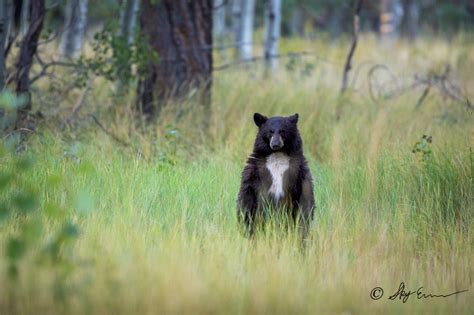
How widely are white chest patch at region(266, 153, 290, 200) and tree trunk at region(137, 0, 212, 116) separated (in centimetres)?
374

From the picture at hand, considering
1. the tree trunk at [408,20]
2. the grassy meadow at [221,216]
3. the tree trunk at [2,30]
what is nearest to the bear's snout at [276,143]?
the grassy meadow at [221,216]

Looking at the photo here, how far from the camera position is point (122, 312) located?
3973mm

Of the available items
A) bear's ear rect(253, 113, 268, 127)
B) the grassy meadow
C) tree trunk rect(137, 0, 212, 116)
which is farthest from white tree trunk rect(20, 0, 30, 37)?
bear's ear rect(253, 113, 268, 127)

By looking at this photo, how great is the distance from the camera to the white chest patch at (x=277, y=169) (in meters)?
5.34

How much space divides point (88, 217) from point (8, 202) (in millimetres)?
621

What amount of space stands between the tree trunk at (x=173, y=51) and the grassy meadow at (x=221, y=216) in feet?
0.98

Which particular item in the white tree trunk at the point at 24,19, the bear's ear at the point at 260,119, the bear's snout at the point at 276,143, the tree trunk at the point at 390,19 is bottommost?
the bear's snout at the point at 276,143

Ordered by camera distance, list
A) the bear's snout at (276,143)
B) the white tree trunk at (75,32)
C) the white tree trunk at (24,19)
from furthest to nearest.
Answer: the white tree trunk at (75,32) → the white tree trunk at (24,19) → the bear's snout at (276,143)

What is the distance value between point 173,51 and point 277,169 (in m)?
4.19

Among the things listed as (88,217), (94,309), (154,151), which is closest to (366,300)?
(94,309)

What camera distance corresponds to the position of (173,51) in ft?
30.5

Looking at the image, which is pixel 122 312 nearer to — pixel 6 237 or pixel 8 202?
pixel 6 237

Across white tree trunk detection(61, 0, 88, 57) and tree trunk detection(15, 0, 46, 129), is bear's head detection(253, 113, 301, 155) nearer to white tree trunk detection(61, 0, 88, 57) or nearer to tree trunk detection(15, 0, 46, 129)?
tree trunk detection(15, 0, 46, 129)

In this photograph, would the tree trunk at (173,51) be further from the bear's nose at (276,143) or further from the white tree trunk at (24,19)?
the bear's nose at (276,143)
